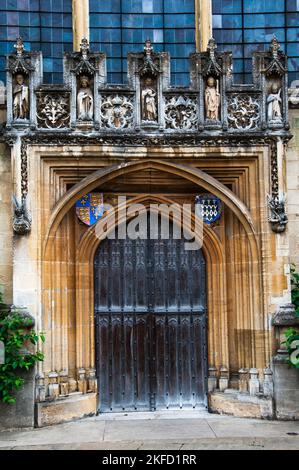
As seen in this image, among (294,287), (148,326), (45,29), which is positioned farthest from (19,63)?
(294,287)

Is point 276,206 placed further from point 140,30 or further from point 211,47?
point 140,30

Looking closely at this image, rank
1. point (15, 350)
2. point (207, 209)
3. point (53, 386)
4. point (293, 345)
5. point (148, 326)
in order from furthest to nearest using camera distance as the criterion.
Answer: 1. point (207, 209)
2. point (148, 326)
3. point (53, 386)
4. point (293, 345)
5. point (15, 350)

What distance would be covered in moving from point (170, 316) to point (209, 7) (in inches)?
221

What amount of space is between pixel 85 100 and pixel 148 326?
4.00m

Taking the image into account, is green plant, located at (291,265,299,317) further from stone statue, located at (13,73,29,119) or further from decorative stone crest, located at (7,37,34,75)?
decorative stone crest, located at (7,37,34,75)

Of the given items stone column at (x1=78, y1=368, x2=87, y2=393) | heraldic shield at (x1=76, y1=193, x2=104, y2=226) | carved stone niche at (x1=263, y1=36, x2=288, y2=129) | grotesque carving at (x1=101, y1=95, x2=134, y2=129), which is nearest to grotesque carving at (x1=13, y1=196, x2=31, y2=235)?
heraldic shield at (x1=76, y1=193, x2=104, y2=226)

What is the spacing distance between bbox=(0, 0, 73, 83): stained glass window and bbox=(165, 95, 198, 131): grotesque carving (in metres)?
2.35

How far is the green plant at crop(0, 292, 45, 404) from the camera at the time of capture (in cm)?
955

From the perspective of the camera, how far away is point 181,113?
415 inches

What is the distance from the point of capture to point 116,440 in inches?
356

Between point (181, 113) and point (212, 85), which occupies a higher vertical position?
point (212, 85)

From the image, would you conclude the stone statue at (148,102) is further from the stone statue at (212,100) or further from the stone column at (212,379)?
the stone column at (212,379)
